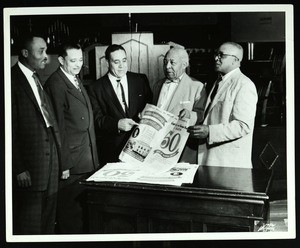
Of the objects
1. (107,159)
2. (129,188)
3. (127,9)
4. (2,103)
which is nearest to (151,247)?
(129,188)

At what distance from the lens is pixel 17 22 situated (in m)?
1.90

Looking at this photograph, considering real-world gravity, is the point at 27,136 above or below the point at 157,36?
below

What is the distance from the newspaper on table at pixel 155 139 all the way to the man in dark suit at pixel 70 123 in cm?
21

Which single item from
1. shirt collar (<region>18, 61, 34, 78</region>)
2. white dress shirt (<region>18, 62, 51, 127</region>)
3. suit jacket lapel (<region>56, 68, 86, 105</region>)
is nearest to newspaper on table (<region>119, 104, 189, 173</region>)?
suit jacket lapel (<region>56, 68, 86, 105</region>)

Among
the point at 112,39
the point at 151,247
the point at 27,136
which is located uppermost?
the point at 112,39

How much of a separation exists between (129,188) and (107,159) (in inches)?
8.9

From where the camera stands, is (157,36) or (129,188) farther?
(157,36)

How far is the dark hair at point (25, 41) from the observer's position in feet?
6.19

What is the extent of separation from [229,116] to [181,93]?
0.25 meters

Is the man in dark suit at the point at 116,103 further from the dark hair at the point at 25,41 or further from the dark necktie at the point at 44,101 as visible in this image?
the dark hair at the point at 25,41

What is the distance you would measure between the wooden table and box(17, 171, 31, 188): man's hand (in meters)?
0.29

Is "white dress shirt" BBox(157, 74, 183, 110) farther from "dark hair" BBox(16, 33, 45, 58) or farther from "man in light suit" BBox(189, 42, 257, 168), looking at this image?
"dark hair" BBox(16, 33, 45, 58)

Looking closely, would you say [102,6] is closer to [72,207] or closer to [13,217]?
[72,207]

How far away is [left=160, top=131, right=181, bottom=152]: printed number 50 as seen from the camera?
192cm
